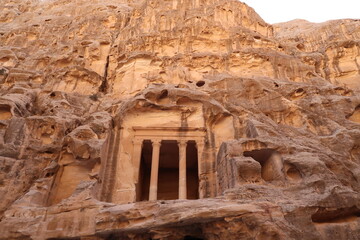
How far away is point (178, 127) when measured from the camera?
15.0 m

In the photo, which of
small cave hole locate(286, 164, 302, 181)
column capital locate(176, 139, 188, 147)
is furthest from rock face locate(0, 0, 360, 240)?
column capital locate(176, 139, 188, 147)

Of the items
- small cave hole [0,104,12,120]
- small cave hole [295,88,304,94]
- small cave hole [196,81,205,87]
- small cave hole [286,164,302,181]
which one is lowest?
small cave hole [286,164,302,181]

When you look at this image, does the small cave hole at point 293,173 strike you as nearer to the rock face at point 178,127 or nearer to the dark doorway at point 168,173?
the rock face at point 178,127

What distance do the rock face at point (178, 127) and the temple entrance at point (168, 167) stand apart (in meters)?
0.09

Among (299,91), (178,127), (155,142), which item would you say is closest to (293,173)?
(178,127)

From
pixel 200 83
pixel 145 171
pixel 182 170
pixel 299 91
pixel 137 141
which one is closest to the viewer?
pixel 182 170

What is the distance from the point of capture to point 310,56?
21.2m

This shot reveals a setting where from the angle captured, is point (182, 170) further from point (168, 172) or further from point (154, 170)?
point (168, 172)

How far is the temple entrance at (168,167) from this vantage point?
14.8m

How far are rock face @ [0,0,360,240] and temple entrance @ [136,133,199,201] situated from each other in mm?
93

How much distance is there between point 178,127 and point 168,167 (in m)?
4.41

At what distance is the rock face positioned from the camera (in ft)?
27.0

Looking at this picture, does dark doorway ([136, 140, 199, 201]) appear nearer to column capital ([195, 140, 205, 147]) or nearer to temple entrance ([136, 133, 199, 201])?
temple entrance ([136, 133, 199, 201])

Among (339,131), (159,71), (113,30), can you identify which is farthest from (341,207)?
(113,30)
